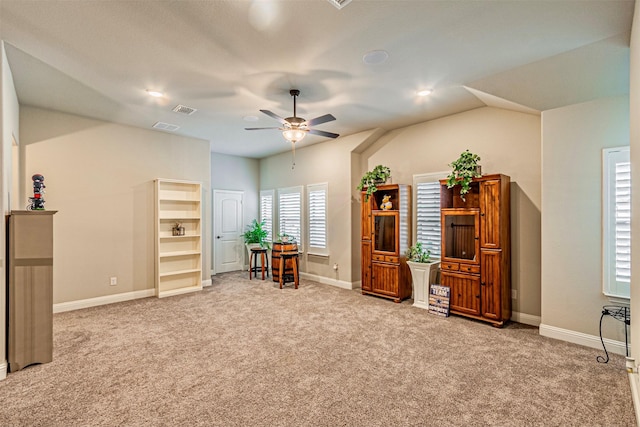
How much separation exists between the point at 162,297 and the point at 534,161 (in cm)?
630

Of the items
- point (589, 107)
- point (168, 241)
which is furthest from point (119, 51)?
point (589, 107)

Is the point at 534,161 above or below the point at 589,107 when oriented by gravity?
below

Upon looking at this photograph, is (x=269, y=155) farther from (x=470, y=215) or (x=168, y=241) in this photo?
(x=470, y=215)

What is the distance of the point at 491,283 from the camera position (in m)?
4.22

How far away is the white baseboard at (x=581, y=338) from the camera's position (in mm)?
3359

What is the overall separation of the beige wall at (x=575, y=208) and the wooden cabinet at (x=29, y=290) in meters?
5.53

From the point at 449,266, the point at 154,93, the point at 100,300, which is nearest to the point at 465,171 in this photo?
the point at 449,266

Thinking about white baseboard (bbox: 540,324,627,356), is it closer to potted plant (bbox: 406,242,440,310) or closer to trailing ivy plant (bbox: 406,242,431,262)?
potted plant (bbox: 406,242,440,310)

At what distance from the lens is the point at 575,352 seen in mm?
3410

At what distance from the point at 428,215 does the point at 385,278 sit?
131cm

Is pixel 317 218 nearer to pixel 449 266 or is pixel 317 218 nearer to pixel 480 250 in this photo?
pixel 449 266

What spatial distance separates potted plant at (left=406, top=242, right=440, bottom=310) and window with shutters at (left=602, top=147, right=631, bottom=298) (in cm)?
210

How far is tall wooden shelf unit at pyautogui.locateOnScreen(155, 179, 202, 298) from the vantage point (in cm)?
588

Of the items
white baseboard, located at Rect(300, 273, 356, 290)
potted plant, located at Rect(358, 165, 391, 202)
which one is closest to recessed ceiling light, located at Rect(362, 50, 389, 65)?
potted plant, located at Rect(358, 165, 391, 202)
